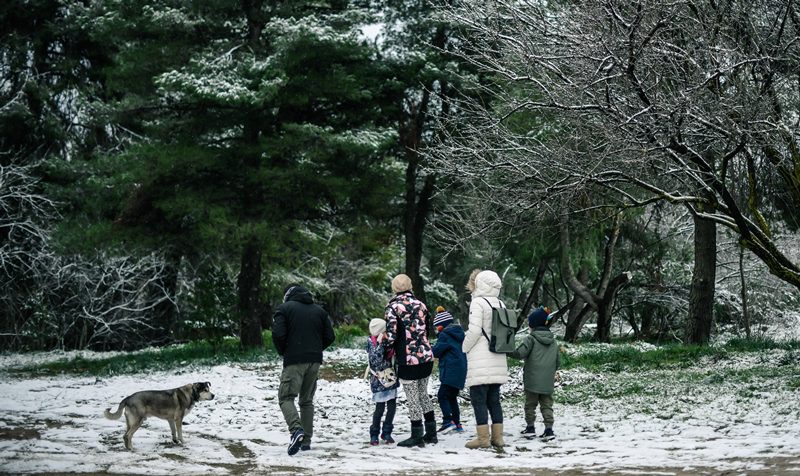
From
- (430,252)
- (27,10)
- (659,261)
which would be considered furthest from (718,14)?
(430,252)

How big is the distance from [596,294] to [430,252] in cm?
1349

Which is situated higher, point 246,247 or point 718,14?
point 718,14

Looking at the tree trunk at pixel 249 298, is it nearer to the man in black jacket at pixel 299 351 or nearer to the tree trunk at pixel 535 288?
the man in black jacket at pixel 299 351

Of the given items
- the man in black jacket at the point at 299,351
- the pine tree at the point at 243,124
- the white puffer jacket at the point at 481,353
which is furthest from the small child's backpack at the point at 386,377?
the pine tree at the point at 243,124

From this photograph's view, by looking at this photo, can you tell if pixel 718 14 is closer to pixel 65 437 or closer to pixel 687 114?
pixel 687 114

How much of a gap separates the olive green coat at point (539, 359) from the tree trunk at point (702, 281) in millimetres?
7577

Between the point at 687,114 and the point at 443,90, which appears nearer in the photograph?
the point at 687,114

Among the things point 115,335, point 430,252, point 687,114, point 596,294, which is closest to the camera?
point 687,114

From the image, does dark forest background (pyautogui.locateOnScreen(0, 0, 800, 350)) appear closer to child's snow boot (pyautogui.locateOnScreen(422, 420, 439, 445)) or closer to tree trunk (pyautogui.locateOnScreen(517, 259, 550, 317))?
tree trunk (pyautogui.locateOnScreen(517, 259, 550, 317))

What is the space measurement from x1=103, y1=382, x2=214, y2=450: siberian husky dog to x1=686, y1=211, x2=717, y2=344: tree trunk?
10.2 m

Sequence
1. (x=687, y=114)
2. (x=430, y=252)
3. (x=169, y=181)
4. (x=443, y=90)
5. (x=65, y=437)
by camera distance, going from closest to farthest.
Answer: (x=687, y=114)
(x=65, y=437)
(x=169, y=181)
(x=443, y=90)
(x=430, y=252)

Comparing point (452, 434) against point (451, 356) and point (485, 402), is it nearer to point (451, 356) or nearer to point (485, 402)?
point (451, 356)

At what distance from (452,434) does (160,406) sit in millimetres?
3247

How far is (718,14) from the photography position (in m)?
9.52
